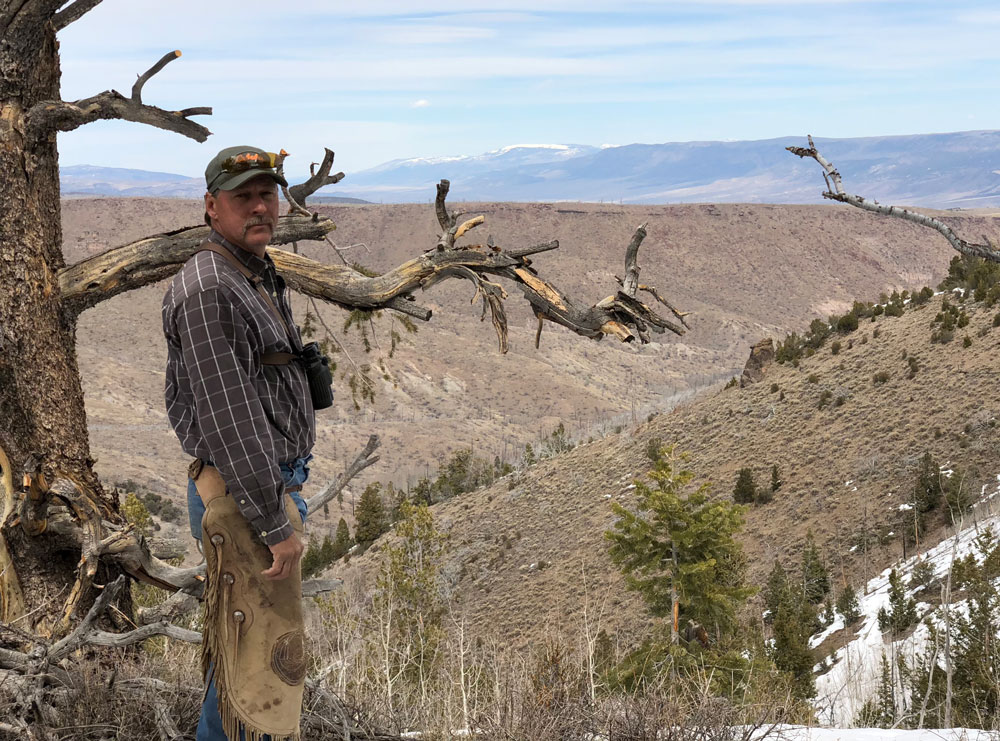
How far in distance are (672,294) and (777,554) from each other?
7129 cm

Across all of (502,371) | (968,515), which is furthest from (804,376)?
(502,371)

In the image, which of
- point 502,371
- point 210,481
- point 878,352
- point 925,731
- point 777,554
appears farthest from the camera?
point 502,371

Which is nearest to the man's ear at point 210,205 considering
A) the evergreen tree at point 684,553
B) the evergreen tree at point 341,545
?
the evergreen tree at point 684,553

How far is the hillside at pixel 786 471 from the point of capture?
63.2 ft

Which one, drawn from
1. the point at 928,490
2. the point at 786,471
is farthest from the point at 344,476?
the point at 786,471

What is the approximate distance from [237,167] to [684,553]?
33.2 ft

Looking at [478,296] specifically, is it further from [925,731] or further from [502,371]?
[502,371]

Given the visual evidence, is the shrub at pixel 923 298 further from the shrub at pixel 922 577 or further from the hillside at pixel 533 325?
the shrub at pixel 922 577

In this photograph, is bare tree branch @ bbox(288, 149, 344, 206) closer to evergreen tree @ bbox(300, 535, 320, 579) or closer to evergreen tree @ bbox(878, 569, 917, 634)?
evergreen tree @ bbox(878, 569, 917, 634)

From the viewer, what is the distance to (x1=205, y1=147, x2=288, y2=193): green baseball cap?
8.02ft

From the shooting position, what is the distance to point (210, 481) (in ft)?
8.18

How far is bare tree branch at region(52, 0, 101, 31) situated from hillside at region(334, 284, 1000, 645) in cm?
1401

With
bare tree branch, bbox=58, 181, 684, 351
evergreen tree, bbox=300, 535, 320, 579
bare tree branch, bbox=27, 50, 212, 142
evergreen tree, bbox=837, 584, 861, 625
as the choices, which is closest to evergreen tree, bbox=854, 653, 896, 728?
bare tree branch, bbox=58, 181, 684, 351

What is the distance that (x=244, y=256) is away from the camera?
2559 millimetres
